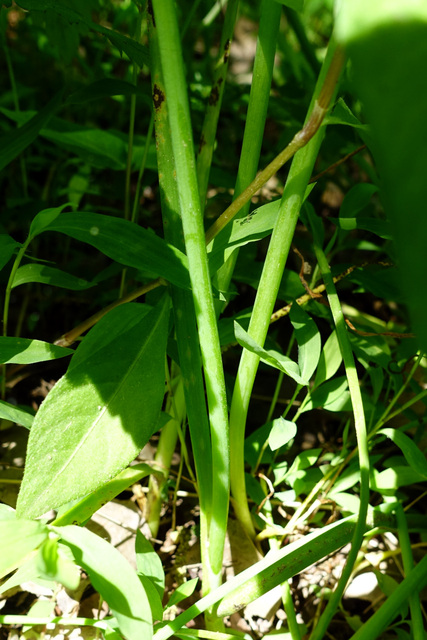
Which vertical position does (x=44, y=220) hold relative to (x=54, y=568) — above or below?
above

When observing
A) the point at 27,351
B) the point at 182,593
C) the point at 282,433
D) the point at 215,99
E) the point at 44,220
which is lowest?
the point at 182,593

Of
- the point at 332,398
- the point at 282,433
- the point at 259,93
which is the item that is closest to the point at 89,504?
the point at 282,433

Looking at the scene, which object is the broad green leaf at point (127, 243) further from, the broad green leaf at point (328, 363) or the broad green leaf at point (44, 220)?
the broad green leaf at point (328, 363)

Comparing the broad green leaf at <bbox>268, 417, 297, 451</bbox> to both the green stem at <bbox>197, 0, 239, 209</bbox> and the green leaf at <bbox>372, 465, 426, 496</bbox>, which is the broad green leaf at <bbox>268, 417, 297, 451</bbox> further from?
the green stem at <bbox>197, 0, 239, 209</bbox>

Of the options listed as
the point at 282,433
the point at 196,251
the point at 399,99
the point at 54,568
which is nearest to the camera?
the point at 399,99

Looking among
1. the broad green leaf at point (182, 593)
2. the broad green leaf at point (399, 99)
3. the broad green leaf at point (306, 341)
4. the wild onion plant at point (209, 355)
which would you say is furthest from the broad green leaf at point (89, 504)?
the broad green leaf at point (399, 99)

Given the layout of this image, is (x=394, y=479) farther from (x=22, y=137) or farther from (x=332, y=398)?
(x=22, y=137)

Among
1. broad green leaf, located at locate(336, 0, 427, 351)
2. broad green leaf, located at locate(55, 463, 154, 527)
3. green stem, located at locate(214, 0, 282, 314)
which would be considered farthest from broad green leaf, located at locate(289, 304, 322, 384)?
broad green leaf, located at locate(336, 0, 427, 351)

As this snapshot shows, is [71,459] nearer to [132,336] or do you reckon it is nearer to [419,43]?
[132,336]
